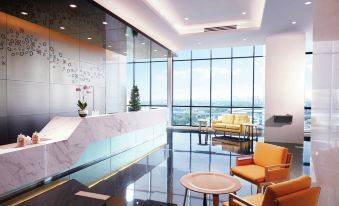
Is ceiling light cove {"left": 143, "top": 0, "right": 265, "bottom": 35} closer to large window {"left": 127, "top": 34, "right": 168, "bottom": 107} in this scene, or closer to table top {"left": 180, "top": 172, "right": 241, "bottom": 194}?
large window {"left": 127, "top": 34, "right": 168, "bottom": 107}

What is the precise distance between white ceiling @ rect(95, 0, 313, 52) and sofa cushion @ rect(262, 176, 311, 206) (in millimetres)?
4642

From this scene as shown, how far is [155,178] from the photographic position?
14.8 feet

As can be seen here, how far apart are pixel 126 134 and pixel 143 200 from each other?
10.6 feet

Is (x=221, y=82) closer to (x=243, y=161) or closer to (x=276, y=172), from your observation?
(x=243, y=161)

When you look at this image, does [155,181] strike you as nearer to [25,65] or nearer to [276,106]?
[25,65]

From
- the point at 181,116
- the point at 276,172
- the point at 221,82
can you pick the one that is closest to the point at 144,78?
the point at 181,116

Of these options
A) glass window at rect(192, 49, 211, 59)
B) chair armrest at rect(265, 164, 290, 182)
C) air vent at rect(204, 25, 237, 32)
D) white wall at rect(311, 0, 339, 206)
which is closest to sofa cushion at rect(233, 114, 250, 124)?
glass window at rect(192, 49, 211, 59)

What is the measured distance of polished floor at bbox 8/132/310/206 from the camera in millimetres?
2929

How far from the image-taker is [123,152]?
635 centimetres

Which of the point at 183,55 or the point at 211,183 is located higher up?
the point at 183,55

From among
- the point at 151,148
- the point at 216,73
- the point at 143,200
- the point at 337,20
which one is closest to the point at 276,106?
the point at 216,73

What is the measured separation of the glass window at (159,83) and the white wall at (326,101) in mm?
9706

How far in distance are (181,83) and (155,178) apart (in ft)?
25.0

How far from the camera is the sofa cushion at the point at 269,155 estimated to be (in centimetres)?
370
